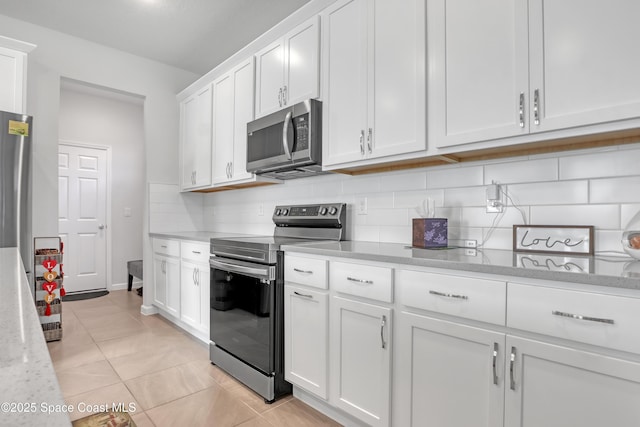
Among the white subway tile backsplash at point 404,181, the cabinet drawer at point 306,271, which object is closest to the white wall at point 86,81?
the cabinet drawer at point 306,271

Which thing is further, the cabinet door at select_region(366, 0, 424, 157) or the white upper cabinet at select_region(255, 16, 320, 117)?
the white upper cabinet at select_region(255, 16, 320, 117)

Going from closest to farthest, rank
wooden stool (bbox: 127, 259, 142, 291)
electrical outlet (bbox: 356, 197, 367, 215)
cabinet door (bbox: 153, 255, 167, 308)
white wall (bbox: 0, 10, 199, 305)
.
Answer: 1. electrical outlet (bbox: 356, 197, 367, 215)
2. white wall (bbox: 0, 10, 199, 305)
3. cabinet door (bbox: 153, 255, 167, 308)
4. wooden stool (bbox: 127, 259, 142, 291)

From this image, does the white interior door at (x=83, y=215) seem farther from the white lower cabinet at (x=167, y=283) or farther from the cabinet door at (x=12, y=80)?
the cabinet door at (x=12, y=80)

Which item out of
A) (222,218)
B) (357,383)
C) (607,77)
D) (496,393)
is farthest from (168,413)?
(607,77)

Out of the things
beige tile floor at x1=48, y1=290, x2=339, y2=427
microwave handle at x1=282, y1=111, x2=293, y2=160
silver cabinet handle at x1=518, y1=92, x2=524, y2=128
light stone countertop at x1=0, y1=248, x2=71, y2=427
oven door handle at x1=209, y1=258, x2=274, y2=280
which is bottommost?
beige tile floor at x1=48, y1=290, x2=339, y2=427

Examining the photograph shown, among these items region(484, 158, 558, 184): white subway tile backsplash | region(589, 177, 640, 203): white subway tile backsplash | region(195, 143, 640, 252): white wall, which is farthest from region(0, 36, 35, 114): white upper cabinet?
region(589, 177, 640, 203): white subway tile backsplash

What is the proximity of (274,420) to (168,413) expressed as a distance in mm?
586

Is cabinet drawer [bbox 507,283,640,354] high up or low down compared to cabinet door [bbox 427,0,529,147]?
down

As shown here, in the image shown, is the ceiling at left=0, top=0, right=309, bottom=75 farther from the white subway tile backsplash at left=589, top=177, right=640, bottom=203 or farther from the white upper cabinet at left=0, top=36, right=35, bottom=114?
the white subway tile backsplash at left=589, top=177, right=640, bottom=203

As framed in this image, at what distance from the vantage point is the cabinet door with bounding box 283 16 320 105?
2273 mm

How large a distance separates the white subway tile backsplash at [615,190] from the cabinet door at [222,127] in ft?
8.53

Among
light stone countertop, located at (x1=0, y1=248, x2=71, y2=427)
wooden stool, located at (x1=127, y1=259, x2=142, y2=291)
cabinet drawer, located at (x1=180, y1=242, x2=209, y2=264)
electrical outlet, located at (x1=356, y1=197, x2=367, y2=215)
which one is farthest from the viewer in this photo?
wooden stool, located at (x1=127, y1=259, x2=142, y2=291)

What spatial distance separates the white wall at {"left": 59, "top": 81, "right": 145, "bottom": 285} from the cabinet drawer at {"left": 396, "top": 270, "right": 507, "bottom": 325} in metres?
4.33

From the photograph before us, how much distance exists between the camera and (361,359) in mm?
1627
